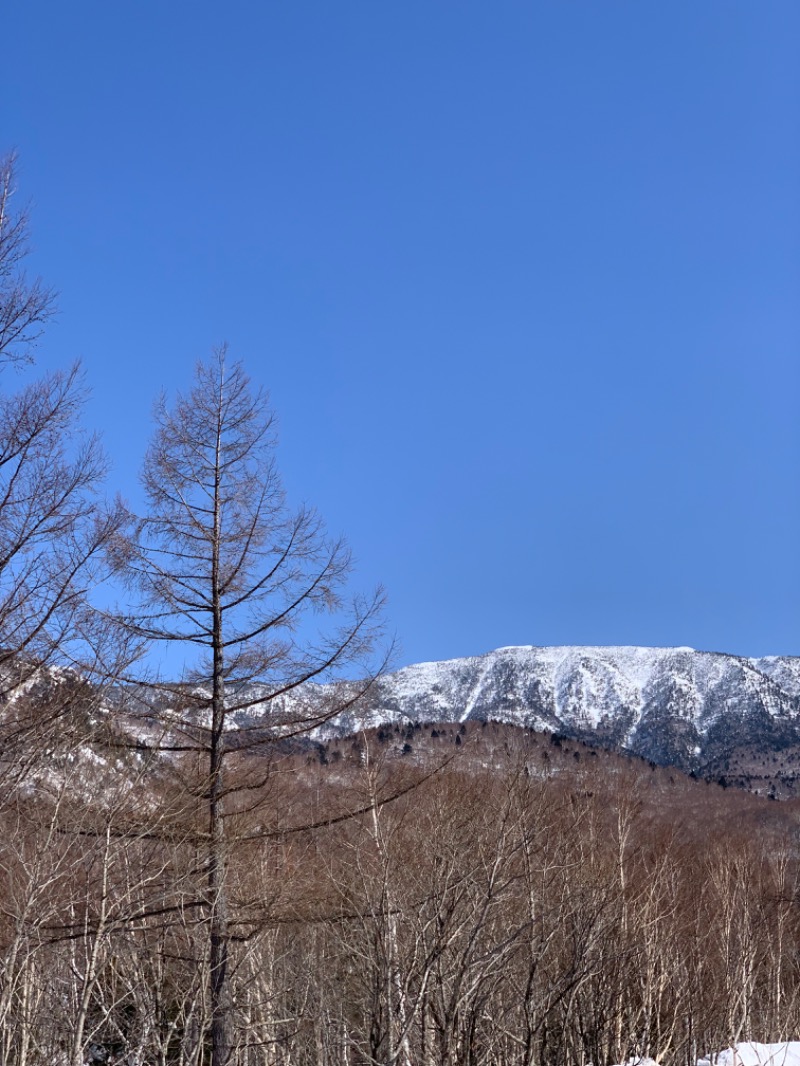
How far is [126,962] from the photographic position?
1371cm

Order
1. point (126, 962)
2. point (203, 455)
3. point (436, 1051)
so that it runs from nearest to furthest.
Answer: point (436, 1051), point (203, 455), point (126, 962)

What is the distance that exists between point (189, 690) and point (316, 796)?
175 inches

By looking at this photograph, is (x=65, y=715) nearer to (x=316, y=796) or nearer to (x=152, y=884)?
(x=152, y=884)

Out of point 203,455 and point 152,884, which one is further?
point 203,455

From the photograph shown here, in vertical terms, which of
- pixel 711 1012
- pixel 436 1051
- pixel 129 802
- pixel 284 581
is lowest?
pixel 711 1012

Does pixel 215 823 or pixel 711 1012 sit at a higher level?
pixel 215 823

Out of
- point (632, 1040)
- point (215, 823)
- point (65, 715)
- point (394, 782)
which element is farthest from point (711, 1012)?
point (65, 715)

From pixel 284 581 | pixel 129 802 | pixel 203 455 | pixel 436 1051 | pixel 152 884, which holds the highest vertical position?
pixel 203 455

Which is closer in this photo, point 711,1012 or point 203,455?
point 203,455

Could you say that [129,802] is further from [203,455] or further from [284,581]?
[203,455]

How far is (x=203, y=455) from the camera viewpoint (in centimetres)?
1280

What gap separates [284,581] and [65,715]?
170 inches

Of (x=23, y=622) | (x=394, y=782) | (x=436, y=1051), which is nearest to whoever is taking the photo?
(x=23, y=622)

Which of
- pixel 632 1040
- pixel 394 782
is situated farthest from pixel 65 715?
pixel 632 1040
